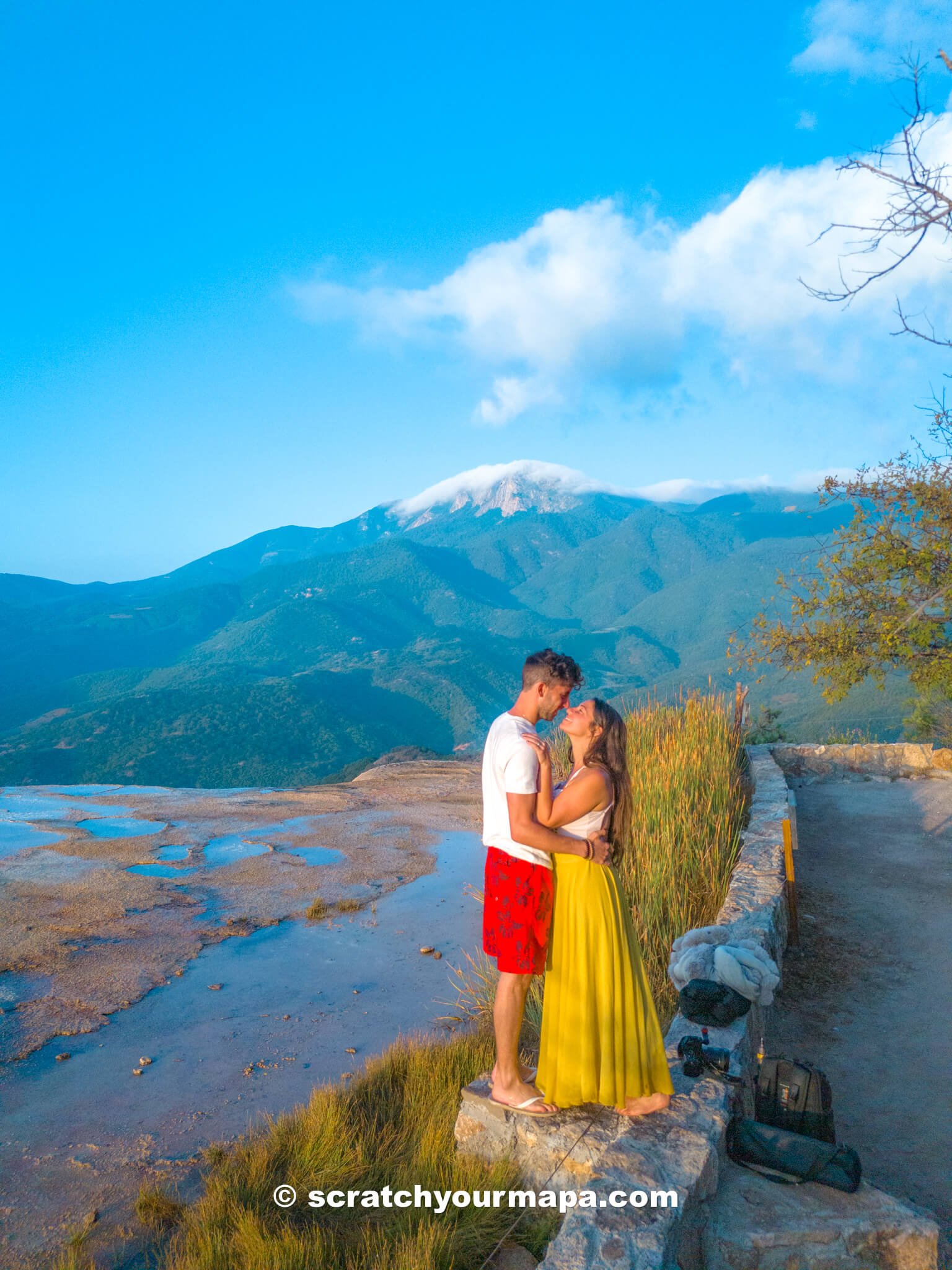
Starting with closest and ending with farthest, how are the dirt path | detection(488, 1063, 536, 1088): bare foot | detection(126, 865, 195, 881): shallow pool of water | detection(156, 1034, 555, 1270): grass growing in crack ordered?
detection(156, 1034, 555, 1270): grass growing in crack → detection(488, 1063, 536, 1088): bare foot → the dirt path → detection(126, 865, 195, 881): shallow pool of water

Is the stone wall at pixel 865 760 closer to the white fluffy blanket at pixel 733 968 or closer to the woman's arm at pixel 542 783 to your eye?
the white fluffy blanket at pixel 733 968

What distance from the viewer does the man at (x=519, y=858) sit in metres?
2.57

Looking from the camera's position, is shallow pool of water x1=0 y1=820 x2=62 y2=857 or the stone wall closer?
shallow pool of water x1=0 y1=820 x2=62 y2=857

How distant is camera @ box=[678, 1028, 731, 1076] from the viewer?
2.87 meters

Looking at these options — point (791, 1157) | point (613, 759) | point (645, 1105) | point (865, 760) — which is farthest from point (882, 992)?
point (865, 760)

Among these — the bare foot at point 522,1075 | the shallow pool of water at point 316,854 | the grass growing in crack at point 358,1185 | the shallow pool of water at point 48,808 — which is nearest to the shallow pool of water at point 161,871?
the shallow pool of water at point 316,854

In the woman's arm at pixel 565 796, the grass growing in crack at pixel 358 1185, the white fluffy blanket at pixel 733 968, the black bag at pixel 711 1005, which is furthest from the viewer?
the white fluffy blanket at pixel 733 968

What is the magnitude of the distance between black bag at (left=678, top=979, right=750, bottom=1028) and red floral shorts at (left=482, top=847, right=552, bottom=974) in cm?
101

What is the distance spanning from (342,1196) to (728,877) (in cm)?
364

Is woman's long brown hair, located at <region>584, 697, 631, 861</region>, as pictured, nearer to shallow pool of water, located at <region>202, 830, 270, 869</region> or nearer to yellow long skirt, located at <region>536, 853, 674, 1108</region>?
yellow long skirt, located at <region>536, 853, 674, 1108</region>

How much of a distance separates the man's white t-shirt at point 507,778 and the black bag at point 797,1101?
115 cm

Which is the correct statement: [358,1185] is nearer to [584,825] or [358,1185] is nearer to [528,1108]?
[528,1108]

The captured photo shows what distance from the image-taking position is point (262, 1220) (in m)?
2.55

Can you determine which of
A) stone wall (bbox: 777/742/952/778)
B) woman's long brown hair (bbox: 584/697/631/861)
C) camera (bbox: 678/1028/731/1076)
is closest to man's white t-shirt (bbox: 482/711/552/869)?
woman's long brown hair (bbox: 584/697/631/861)
